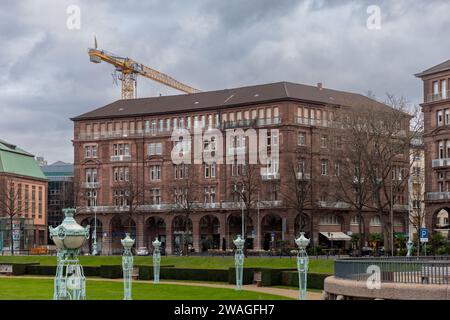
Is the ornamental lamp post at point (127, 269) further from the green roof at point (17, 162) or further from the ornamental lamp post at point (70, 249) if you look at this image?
the green roof at point (17, 162)

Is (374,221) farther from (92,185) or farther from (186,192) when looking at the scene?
(92,185)

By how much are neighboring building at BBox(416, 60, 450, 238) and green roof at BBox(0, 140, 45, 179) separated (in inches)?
3006

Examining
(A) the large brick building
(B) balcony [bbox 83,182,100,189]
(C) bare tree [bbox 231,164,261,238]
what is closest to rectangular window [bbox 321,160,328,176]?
(A) the large brick building

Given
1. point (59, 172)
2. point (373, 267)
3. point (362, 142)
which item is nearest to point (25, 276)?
point (362, 142)

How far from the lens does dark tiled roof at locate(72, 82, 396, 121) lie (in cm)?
11844

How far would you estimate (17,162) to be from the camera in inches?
6033

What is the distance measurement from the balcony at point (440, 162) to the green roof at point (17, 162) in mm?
77153

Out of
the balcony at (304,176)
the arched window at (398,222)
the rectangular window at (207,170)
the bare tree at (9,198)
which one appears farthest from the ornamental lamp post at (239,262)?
the bare tree at (9,198)

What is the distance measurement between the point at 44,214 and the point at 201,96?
45.8m

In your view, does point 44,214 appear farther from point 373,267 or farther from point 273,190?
point 373,267

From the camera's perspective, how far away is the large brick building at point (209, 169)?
114 meters

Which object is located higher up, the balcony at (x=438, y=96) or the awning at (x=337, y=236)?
the balcony at (x=438, y=96)

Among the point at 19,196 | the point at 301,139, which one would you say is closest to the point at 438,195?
the point at 301,139

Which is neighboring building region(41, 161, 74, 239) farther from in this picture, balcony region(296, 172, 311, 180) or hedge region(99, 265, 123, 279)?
hedge region(99, 265, 123, 279)
